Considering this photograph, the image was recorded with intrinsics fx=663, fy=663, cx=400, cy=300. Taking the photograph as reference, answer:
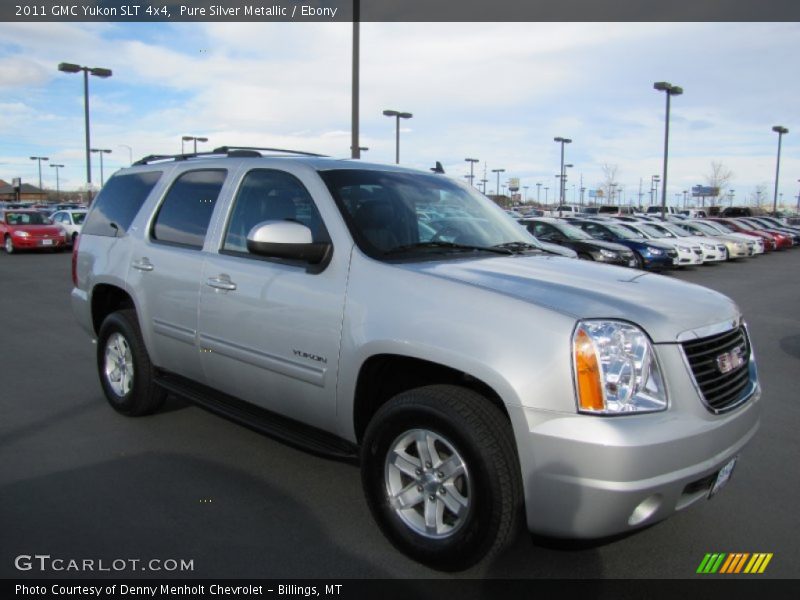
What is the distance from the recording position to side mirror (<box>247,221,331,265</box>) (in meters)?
3.40

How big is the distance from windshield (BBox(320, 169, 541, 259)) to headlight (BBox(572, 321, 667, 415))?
1.20m

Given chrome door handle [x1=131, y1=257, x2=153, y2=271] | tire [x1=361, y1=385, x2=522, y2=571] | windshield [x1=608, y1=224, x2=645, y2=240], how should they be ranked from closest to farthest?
tire [x1=361, y1=385, x2=522, y2=571] → chrome door handle [x1=131, y1=257, x2=153, y2=271] → windshield [x1=608, y1=224, x2=645, y2=240]

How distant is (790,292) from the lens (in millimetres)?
14859

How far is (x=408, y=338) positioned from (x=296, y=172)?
1.45 metres

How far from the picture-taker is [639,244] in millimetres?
19734

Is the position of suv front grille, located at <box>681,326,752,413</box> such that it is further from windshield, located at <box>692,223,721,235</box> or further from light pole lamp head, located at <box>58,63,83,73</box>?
light pole lamp head, located at <box>58,63,83,73</box>

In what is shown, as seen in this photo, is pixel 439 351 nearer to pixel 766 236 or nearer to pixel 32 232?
pixel 32 232

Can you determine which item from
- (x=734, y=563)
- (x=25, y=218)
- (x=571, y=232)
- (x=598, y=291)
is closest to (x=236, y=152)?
(x=598, y=291)

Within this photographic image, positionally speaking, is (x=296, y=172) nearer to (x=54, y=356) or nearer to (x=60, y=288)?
(x=54, y=356)

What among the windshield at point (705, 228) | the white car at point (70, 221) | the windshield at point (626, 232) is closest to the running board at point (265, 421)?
the windshield at point (626, 232)

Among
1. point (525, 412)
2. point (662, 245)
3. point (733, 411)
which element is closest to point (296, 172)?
point (525, 412)

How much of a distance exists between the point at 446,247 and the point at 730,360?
1.56m

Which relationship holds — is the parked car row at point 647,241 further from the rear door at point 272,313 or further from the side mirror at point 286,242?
the side mirror at point 286,242

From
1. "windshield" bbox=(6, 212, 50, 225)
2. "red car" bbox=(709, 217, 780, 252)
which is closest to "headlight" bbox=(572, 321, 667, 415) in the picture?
"windshield" bbox=(6, 212, 50, 225)
